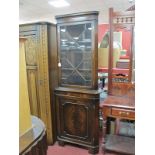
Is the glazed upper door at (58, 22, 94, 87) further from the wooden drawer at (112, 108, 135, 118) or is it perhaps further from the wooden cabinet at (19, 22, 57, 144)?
the wooden drawer at (112, 108, 135, 118)

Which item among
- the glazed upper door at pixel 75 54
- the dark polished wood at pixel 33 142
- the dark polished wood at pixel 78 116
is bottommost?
the dark polished wood at pixel 78 116

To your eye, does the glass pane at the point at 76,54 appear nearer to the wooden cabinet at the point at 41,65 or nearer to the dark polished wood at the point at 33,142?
the wooden cabinet at the point at 41,65

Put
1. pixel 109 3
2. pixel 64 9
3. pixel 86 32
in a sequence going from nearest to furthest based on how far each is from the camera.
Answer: pixel 86 32 < pixel 109 3 < pixel 64 9

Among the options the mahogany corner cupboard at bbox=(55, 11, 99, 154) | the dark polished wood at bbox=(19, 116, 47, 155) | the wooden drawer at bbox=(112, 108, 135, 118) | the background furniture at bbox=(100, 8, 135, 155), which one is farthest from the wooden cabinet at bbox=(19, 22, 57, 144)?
the dark polished wood at bbox=(19, 116, 47, 155)

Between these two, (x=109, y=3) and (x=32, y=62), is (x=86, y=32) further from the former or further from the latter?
(x=109, y=3)

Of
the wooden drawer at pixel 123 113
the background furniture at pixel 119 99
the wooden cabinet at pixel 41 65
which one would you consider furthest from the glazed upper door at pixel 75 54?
the wooden drawer at pixel 123 113

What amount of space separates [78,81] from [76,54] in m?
0.38

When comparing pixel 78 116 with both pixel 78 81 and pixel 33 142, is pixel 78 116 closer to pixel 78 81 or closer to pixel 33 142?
pixel 78 81

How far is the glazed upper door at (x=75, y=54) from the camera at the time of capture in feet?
8.09

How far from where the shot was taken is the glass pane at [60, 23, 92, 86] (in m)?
2.48

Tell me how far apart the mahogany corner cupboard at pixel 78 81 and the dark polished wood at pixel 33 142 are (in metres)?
1.33
